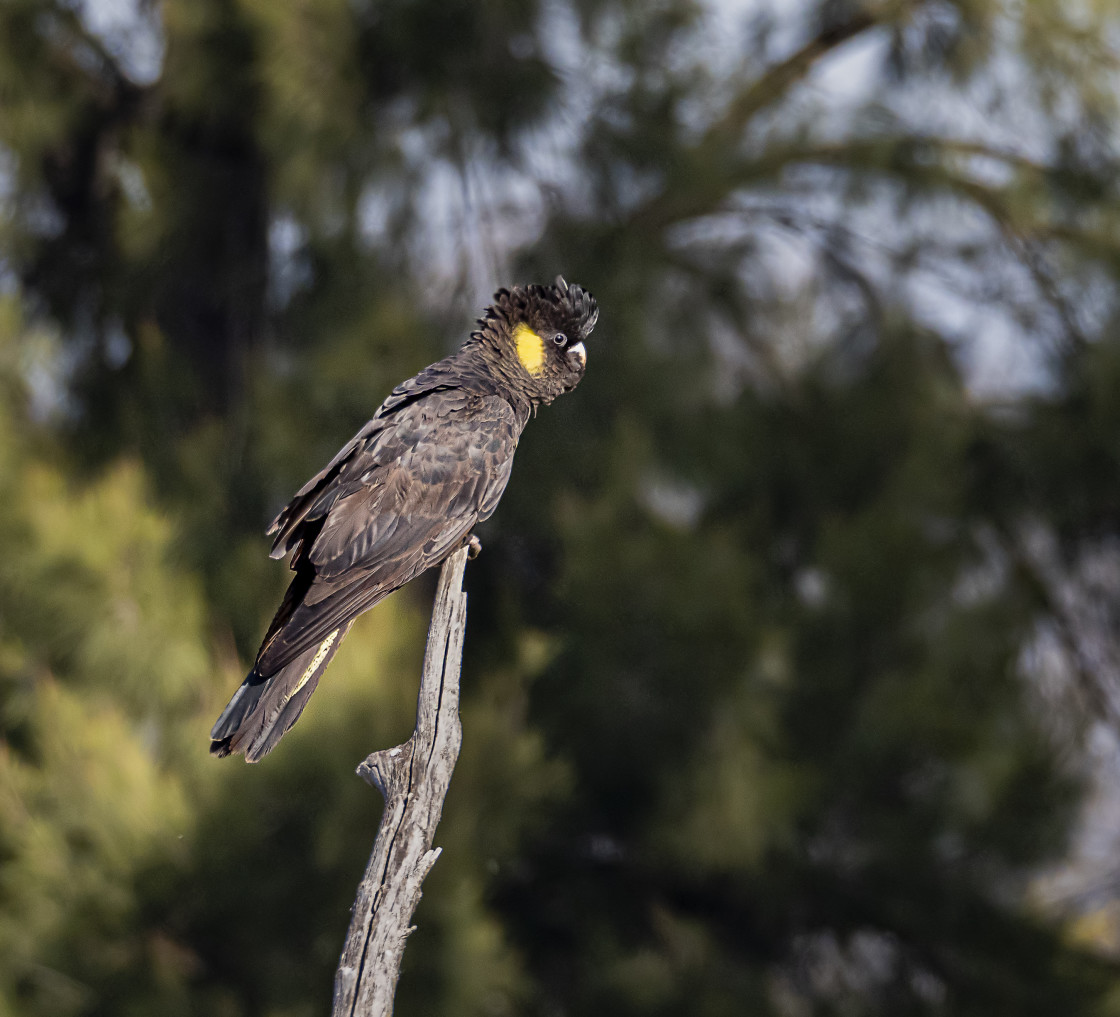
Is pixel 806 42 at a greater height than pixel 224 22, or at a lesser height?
greater

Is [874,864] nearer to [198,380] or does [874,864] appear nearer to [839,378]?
[839,378]

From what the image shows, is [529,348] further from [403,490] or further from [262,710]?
[262,710]

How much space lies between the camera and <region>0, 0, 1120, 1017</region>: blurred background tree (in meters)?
3.46

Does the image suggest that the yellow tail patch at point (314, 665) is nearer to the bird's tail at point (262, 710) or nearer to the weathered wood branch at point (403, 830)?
the bird's tail at point (262, 710)

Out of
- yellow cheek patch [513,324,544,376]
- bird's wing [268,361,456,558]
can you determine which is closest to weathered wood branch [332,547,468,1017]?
bird's wing [268,361,456,558]

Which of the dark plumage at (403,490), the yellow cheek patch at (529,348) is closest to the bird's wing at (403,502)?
the dark plumage at (403,490)

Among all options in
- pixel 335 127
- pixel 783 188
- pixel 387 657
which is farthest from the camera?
pixel 783 188

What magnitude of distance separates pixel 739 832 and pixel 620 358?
1.69 metres

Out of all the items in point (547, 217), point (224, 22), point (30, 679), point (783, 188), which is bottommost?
point (30, 679)

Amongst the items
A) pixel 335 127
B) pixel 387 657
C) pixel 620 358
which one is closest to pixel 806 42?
pixel 620 358

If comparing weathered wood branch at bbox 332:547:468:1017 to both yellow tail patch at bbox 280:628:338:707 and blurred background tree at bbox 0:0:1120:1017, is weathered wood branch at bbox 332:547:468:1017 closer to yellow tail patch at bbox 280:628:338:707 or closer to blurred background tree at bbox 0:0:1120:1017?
yellow tail patch at bbox 280:628:338:707

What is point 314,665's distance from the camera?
2.12 metres

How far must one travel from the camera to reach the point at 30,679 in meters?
3.71

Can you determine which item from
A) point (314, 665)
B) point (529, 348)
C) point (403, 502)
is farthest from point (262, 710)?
point (529, 348)
